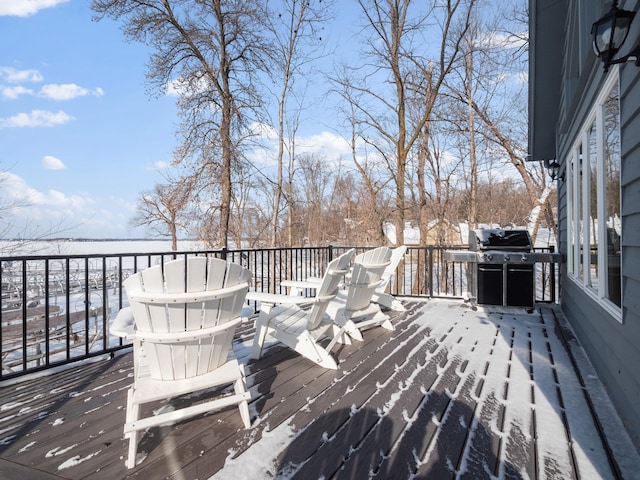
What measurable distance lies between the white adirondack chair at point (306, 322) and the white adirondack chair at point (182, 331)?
87cm

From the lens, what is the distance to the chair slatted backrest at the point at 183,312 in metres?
1.78

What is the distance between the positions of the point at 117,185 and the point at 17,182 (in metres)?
5.79

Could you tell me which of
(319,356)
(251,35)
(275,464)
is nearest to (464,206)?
(251,35)

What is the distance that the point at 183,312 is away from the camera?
72.3 inches

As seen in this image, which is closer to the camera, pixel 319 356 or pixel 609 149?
pixel 609 149

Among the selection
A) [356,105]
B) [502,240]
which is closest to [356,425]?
[502,240]

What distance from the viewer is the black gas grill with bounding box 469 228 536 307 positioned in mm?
5105

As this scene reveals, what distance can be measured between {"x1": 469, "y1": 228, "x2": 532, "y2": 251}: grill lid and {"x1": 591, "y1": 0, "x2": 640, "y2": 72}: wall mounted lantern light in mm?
3703

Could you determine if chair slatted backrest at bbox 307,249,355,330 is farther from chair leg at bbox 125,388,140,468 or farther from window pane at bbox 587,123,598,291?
window pane at bbox 587,123,598,291

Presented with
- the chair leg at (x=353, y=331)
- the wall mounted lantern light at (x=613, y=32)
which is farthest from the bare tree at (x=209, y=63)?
the wall mounted lantern light at (x=613, y=32)

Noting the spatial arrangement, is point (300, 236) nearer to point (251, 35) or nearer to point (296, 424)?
point (251, 35)

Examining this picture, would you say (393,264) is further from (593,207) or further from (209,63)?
(209,63)

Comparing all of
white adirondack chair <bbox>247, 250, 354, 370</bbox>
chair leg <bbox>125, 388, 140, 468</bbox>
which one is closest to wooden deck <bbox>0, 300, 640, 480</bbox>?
chair leg <bbox>125, 388, 140, 468</bbox>

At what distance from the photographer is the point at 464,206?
14.9 m
